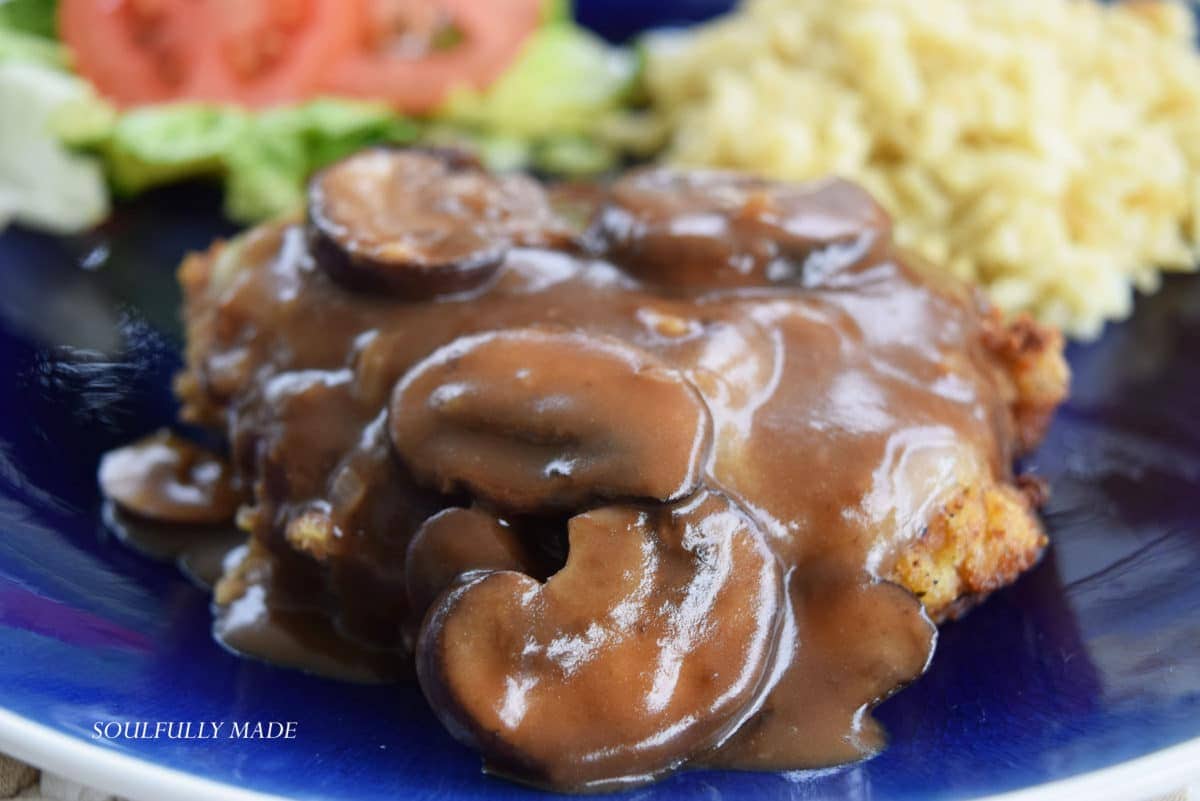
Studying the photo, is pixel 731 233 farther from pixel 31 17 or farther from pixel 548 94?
pixel 31 17

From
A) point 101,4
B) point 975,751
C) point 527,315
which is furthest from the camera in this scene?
point 101,4

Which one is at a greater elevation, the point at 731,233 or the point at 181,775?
the point at 731,233

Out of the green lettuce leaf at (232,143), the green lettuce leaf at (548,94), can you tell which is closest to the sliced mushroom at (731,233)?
the green lettuce leaf at (232,143)

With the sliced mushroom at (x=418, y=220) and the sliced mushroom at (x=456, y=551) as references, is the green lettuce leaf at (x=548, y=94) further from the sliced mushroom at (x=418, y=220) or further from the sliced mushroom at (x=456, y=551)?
the sliced mushroom at (x=456, y=551)

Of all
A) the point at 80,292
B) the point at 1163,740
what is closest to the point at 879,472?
the point at 1163,740


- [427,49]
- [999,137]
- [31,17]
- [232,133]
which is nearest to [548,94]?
[427,49]

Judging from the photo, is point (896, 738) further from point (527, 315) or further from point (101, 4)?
point (101, 4)

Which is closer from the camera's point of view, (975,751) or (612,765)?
(612,765)

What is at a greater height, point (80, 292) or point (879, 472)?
point (879, 472)
